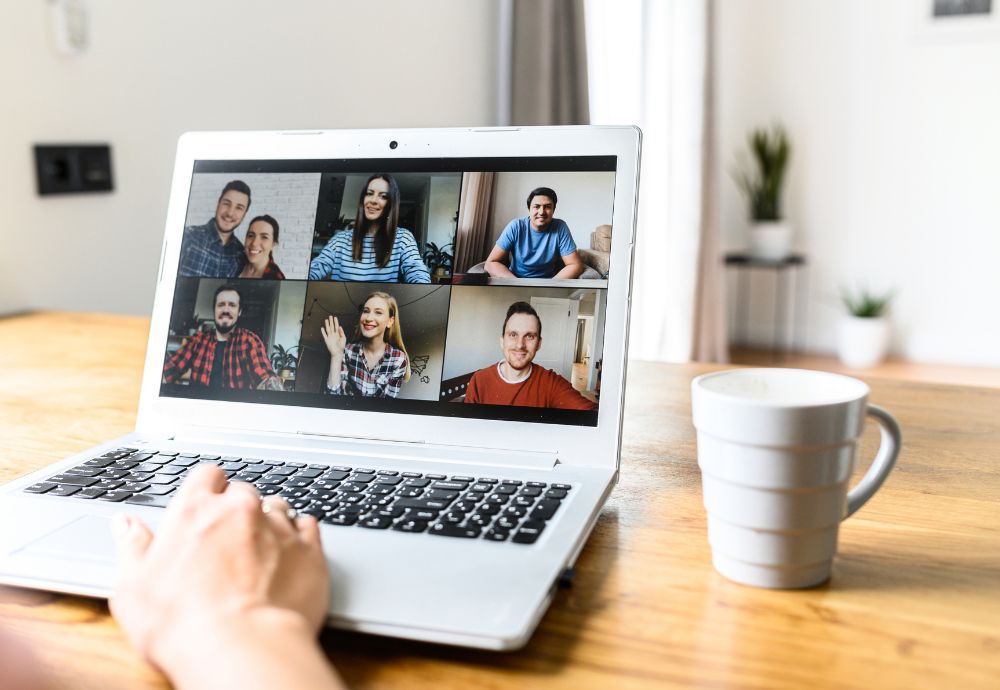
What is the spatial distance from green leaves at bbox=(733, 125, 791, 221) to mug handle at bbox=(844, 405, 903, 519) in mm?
3615

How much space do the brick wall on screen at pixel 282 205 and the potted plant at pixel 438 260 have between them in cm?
11

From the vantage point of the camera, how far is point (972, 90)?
3.73 meters

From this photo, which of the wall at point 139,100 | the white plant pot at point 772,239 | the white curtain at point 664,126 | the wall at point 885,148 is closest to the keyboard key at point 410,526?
the wall at point 139,100

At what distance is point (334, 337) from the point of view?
76cm

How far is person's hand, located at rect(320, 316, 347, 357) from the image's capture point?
0.75 metres

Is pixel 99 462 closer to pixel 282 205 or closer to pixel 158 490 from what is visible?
pixel 158 490

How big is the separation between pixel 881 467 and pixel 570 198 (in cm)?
32

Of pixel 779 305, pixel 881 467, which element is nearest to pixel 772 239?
pixel 779 305

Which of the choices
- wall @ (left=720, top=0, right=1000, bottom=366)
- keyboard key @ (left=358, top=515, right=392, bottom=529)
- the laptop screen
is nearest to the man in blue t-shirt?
the laptop screen

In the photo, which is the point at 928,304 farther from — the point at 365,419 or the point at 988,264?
the point at 365,419

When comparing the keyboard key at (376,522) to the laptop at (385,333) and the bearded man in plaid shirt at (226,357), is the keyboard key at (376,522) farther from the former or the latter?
the bearded man in plaid shirt at (226,357)

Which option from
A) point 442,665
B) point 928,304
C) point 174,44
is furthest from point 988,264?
point 442,665

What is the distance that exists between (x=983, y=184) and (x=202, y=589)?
4043mm

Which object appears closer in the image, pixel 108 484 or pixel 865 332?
pixel 108 484
